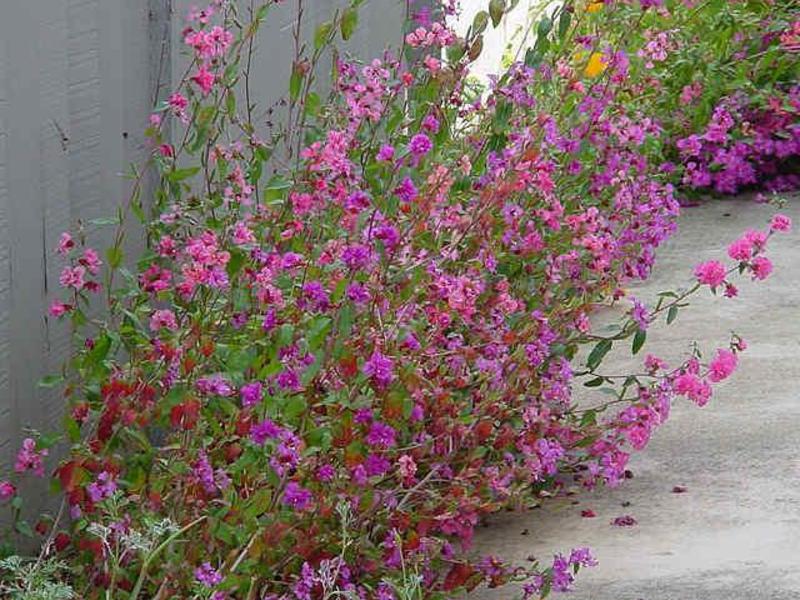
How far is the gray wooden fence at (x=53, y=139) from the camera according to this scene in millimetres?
3027

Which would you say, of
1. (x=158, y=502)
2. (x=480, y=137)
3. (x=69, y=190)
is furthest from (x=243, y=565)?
(x=480, y=137)

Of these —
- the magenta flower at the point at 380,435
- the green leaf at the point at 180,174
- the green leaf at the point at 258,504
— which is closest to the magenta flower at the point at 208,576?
the green leaf at the point at 258,504

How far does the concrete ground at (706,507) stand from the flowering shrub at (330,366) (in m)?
0.11

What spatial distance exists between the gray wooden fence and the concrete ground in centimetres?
96

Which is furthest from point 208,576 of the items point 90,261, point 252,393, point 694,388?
point 694,388

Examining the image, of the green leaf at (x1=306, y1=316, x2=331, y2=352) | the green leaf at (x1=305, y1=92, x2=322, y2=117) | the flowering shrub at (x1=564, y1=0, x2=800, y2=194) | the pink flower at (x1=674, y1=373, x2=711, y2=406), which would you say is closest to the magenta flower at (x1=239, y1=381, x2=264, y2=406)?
the green leaf at (x1=306, y1=316, x2=331, y2=352)

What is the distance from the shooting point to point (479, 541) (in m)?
3.64

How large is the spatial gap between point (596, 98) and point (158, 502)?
6.39 feet

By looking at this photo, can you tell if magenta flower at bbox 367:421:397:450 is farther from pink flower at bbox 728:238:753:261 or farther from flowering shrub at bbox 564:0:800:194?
flowering shrub at bbox 564:0:800:194

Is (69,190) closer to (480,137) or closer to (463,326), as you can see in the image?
(463,326)

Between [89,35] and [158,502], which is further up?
[89,35]

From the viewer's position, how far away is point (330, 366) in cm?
279

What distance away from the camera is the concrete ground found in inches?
130

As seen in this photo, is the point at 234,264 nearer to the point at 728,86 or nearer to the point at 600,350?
the point at 600,350
